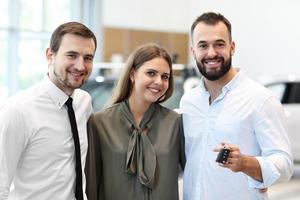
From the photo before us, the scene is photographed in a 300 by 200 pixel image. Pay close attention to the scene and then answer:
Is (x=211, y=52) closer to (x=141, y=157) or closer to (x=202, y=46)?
(x=202, y=46)

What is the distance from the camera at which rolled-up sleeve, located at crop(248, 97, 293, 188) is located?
2.36 meters

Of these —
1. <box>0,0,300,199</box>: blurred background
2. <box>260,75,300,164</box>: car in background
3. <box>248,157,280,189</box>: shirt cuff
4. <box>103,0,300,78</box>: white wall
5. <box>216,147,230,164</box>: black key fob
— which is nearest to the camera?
<box>216,147,230,164</box>: black key fob

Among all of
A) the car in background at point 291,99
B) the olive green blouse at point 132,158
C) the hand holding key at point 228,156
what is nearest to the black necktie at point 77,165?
the olive green blouse at point 132,158

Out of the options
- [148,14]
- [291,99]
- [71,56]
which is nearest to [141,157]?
[71,56]

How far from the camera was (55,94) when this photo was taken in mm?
2422

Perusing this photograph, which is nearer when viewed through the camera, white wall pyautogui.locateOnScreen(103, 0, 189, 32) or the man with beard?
the man with beard

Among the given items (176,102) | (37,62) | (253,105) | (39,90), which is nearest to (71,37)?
(39,90)

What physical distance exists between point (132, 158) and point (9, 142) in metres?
0.67

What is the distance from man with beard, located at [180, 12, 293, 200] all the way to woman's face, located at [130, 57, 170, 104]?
193mm

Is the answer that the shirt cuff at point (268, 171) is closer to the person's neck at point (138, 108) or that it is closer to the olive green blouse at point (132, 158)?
the olive green blouse at point (132, 158)

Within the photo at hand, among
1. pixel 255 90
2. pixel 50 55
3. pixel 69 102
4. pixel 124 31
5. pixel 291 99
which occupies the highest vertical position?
pixel 50 55

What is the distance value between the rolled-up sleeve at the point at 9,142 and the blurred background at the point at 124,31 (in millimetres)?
7691

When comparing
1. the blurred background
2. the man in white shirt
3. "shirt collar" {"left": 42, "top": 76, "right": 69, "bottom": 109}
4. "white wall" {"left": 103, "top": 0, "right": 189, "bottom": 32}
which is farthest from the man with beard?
"white wall" {"left": 103, "top": 0, "right": 189, "bottom": 32}

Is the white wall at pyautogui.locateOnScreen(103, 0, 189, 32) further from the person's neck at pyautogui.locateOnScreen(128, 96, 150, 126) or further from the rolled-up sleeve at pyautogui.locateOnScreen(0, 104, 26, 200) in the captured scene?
the rolled-up sleeve at pyautogui.locateOnScreen(0, 104, 26, 200)
